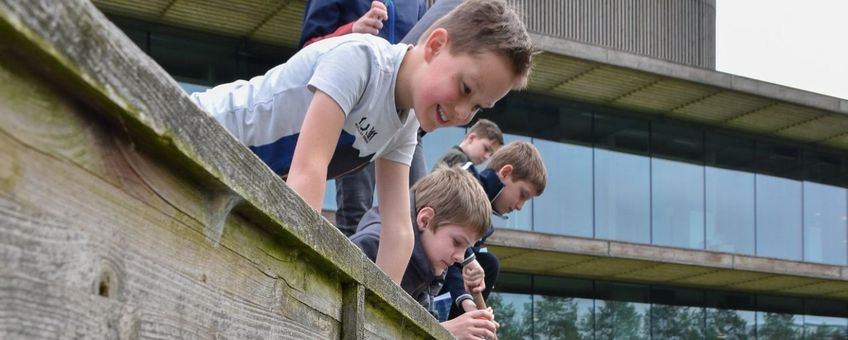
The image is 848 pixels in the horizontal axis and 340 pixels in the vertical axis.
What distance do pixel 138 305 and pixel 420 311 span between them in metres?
2.03

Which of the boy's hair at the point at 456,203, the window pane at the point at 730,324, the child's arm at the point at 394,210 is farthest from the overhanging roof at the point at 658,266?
the child's arm at the point at 394,210

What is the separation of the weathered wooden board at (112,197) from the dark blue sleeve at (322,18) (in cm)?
241

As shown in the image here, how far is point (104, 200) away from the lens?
1.04 m

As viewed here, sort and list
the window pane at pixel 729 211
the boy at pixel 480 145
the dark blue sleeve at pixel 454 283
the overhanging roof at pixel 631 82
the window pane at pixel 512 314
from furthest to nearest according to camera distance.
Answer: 1. the window pane at pixel 729 211
2. the window pane at pixel 512 314
3. the overhanging roof at pixel 631 82
4. the boy at pixel 480 145
5. the dark blue sleeve at pixel 454 283

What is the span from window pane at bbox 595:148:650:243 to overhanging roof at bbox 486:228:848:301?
1.01 feet

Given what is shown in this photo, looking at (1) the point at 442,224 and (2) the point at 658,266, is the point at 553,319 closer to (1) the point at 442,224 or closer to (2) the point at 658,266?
(2) the point at 658,266

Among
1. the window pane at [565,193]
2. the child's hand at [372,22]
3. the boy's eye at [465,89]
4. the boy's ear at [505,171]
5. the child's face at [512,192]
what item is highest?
the window pane at [565,193]

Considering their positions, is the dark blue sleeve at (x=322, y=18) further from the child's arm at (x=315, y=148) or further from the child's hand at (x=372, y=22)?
the child's arm at (x=315, y=148)

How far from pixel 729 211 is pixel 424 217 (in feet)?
52.4

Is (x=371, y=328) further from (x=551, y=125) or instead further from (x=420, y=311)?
(x=551, y=125)

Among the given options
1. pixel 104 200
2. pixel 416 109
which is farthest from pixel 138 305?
pixel 416 109

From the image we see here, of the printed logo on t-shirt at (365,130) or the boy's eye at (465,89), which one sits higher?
the boy's eye at (465,89)

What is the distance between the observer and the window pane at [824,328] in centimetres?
2122

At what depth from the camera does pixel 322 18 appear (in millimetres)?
4016
